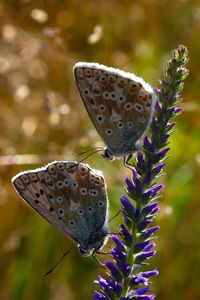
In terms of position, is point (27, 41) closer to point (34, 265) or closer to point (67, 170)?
point (34, 265)

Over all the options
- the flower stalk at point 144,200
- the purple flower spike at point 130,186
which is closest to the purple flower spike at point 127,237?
the flower stalk at point 144,200

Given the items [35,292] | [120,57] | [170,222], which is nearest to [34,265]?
[35,292]

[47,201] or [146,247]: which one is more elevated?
[47,201]

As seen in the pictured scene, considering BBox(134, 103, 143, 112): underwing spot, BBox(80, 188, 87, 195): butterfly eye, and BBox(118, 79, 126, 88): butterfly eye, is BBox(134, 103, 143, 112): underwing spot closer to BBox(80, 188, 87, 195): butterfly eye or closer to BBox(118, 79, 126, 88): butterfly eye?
BBox(118, 79, 126, 88): butterfly eye

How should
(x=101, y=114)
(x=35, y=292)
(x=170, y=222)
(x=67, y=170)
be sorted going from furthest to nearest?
(x=170, y=222) → (x=35, y=292) → (x=101, y=114) → (x=67, y=170)

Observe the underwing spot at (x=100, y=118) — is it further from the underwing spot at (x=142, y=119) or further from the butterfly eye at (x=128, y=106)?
the underwing spot at (x=142, y=119)

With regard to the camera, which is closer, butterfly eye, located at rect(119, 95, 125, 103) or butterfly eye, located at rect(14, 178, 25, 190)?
butterfly eye, located at rect(14, 178, 25, 190)

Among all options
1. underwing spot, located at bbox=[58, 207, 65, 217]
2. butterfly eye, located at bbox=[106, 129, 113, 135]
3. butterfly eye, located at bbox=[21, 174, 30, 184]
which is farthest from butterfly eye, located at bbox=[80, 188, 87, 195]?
butterfly eye, located at bbox=[106, 129, 113, 135]

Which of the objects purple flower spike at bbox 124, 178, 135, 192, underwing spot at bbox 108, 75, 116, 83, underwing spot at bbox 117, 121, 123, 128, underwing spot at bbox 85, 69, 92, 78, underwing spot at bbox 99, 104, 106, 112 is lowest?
purple flower spike at bbox 124, 178, 135, 192

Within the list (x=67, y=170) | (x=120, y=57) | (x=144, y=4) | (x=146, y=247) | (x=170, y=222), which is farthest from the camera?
(x=144, y=4)
